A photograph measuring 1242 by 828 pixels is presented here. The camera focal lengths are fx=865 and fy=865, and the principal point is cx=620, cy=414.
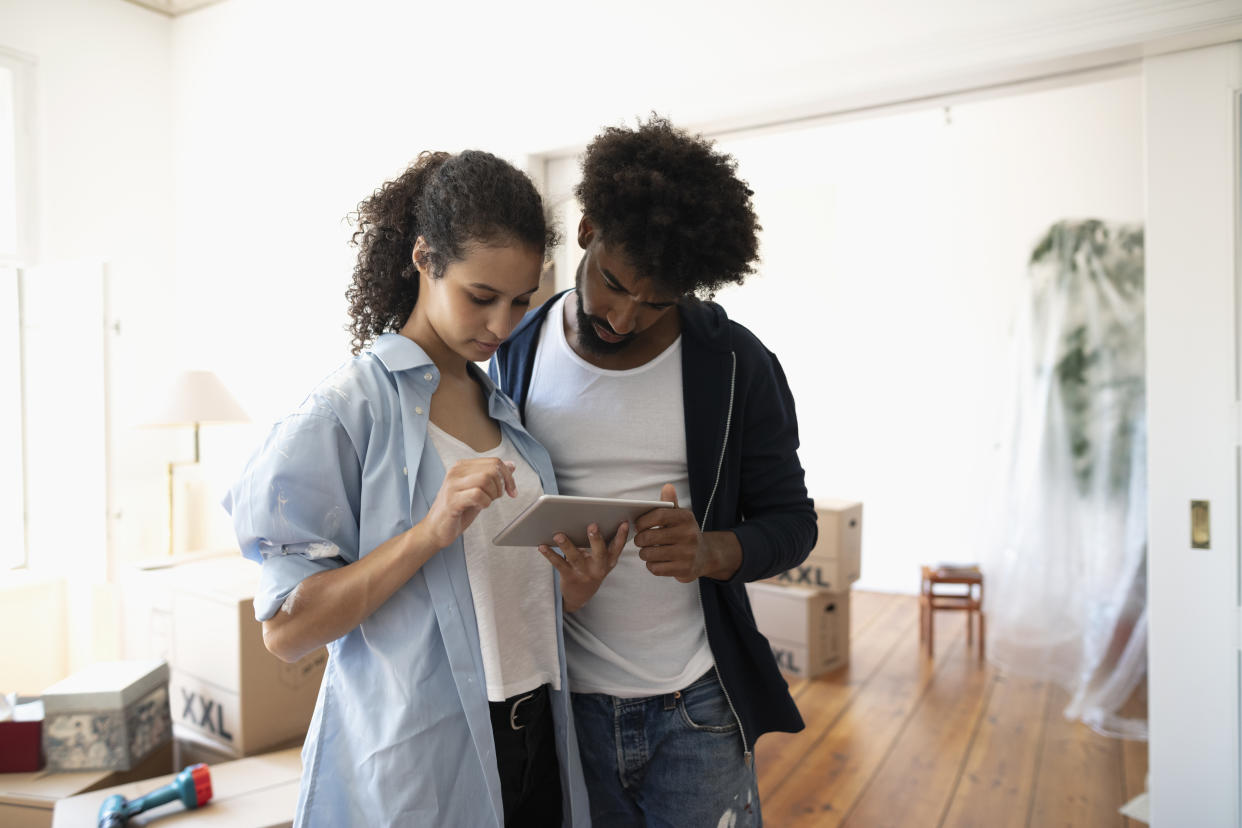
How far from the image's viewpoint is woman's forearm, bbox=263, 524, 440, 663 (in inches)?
38.2

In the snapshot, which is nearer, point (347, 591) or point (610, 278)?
point (347, 591)

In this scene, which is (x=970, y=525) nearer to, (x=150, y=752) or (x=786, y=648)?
(x=786, y=648)

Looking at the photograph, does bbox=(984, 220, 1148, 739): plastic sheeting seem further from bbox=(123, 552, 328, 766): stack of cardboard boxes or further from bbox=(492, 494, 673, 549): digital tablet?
bbox=(492, 494, 673, 549): digital tablet

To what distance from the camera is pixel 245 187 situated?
3.75m

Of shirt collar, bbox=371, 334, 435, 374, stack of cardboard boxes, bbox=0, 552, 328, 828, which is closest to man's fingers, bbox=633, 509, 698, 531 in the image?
shirt collar, bbox=371, 334, 435, 374

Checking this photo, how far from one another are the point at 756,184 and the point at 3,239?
4.35m

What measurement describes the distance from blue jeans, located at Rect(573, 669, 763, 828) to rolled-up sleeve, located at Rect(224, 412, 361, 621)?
0.53m

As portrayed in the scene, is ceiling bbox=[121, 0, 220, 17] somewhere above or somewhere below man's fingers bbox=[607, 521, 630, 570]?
above

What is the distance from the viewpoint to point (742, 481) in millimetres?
1421

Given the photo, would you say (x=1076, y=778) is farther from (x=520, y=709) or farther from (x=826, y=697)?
(x=520, y=709)

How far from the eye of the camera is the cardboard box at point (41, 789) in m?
2.21

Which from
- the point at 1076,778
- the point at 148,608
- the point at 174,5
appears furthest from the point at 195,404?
the point at 1076,778

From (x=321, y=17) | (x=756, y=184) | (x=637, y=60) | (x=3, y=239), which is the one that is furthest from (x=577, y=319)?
(x=756, y=184)

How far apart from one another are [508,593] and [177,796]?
1385mm
